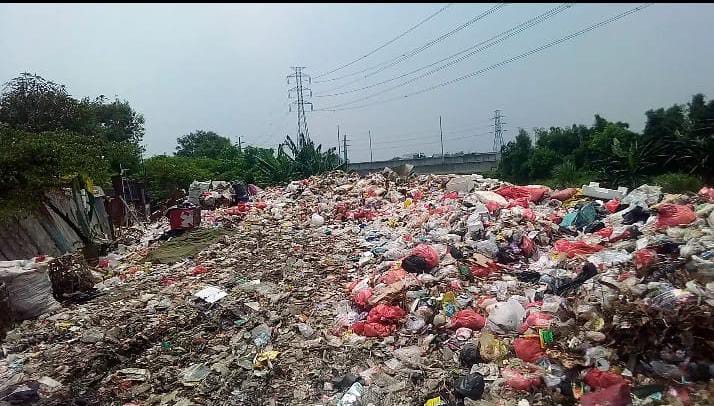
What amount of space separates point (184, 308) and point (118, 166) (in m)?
10.0

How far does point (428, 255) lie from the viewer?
16.6 feet

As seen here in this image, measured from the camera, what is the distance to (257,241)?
7.90 m

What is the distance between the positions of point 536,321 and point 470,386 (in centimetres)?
79

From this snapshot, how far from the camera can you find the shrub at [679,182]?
14.8 metres

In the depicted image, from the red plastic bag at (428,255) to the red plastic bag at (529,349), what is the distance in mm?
1681

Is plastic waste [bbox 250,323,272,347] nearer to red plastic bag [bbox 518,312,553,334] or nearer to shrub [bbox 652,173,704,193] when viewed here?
red plastic bag [bbox 518,312,553,334]

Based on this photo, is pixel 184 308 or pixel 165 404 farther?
pixel 184 308

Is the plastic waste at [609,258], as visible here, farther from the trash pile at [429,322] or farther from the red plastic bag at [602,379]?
the red plastic bag at [602,379]

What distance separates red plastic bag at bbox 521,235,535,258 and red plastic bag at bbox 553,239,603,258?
0.26 metres

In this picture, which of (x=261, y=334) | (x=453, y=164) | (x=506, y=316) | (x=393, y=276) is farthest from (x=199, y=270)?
(x=453, y=164)

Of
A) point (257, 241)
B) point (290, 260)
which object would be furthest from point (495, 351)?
point (257, 241)

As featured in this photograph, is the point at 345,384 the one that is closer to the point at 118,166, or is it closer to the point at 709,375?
the point at 709,375

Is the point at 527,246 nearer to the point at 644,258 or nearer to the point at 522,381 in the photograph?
the point at 644,258

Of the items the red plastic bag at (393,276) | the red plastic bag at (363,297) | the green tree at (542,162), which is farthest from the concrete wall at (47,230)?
the green tree at (542,162)
